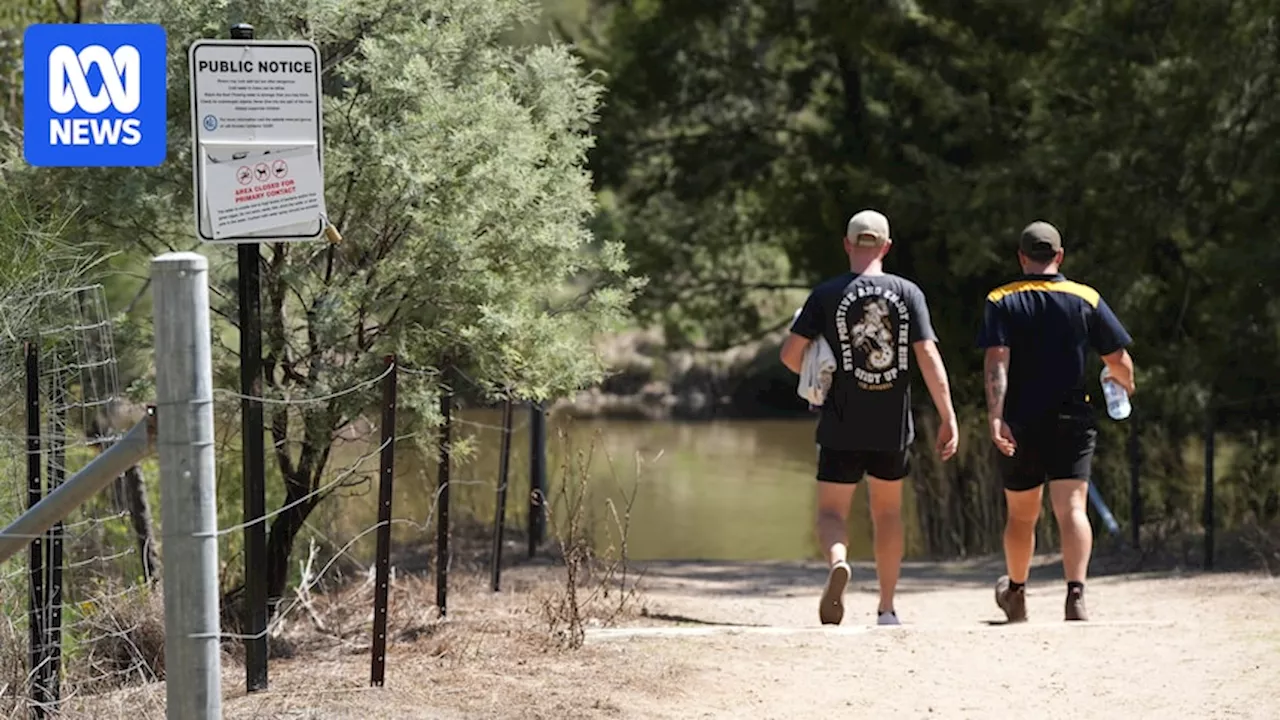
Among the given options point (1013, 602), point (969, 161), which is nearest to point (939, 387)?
point (1013, 602)

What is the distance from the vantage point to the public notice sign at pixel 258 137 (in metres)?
6.04

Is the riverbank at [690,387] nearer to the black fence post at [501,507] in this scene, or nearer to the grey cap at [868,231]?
the black fence post at [501,507]

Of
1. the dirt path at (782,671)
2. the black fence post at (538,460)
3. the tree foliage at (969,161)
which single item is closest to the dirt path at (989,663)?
the dirt path at (782,671)

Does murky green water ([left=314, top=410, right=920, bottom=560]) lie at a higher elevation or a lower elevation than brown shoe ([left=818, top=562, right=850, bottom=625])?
lower

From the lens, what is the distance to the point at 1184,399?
13.2m

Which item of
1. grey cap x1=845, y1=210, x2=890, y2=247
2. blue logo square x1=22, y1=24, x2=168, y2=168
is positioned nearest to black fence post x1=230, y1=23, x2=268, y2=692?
blue logo square x1=22, y1=24, x2=168, y2=168

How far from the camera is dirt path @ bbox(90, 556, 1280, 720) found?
601 centimetres

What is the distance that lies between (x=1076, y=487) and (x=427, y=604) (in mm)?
3022

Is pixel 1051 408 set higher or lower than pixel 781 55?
lower

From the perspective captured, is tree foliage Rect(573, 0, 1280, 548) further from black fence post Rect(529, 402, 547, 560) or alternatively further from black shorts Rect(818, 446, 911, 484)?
black shorts Rect(818, 446, 911, 484)

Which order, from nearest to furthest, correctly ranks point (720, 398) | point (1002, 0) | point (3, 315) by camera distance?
point (3, 315) < point (1002, 0) < point (720, 398)

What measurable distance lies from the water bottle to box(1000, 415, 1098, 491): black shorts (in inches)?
4.6

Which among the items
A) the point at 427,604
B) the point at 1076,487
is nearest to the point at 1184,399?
the point at 1076,487

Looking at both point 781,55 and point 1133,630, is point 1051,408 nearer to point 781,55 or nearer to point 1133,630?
point 1133,630
